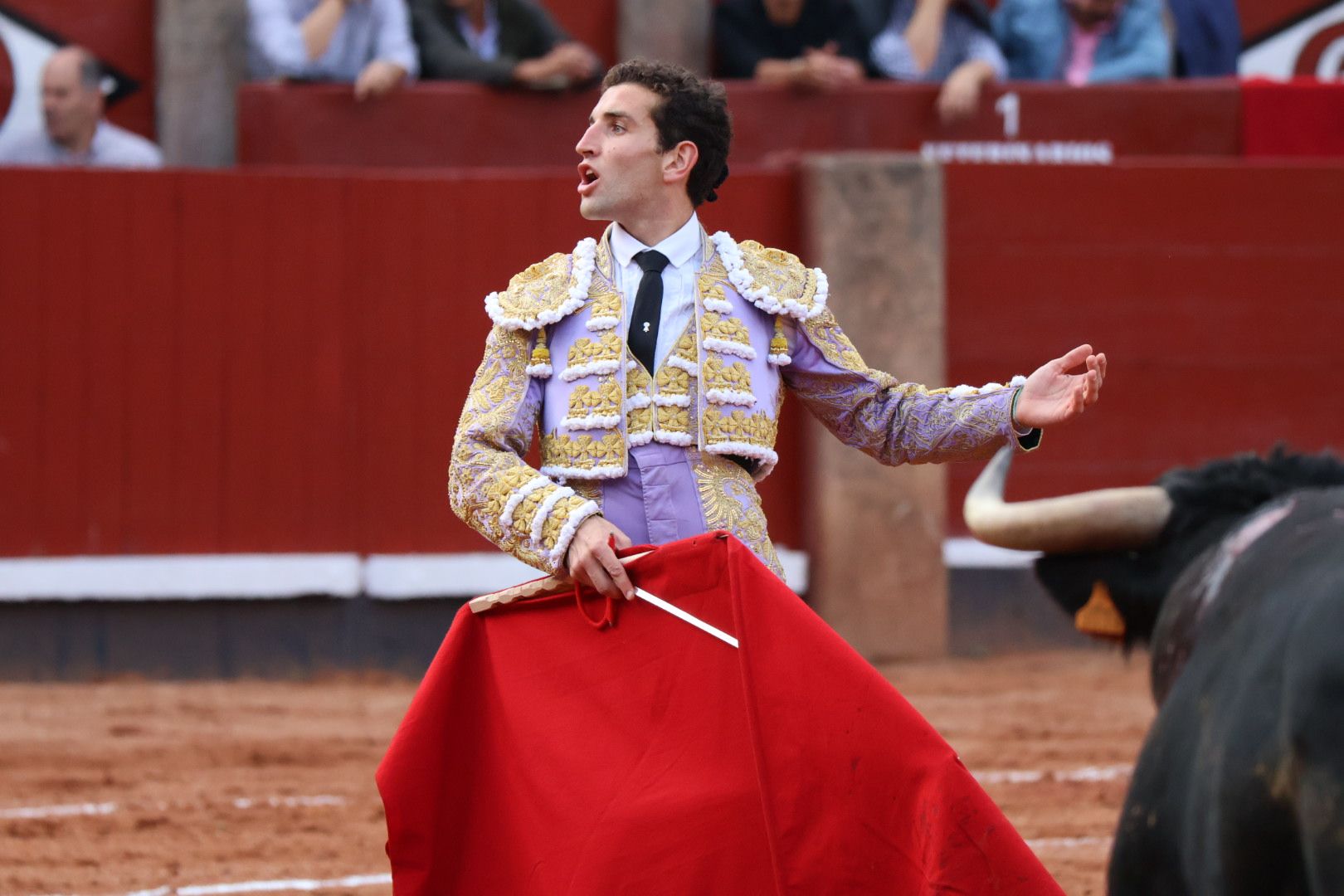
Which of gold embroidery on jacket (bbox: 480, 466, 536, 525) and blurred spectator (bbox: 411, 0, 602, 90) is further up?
blurred spectator (bbox: 411, 0, 602, 90)

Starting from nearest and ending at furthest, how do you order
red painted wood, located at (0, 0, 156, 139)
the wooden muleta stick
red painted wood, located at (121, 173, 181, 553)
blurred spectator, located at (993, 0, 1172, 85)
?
the wooden muleta stick
red painted wood, located at (121, 173, 181, 553)
blurred spectator, located at (993, 0, 1172, 85)
red painted wood, located at (0, 0, 156, 139)

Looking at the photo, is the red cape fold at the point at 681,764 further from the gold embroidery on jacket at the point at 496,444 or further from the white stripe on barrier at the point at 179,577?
the white stripe on barrier at the point at 179,577

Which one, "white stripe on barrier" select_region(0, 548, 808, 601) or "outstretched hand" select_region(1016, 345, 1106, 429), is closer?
"outstretched hand" select_region(1016, 345, 1106, 429)

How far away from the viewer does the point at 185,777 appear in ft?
15.0

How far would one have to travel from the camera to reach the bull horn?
232 cm

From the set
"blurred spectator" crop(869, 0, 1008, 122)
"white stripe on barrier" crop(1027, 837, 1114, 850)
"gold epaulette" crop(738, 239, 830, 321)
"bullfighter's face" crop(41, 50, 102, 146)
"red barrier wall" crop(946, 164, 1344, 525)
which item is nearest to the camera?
"gold epaulette" crop(738, 239, 830, 321)

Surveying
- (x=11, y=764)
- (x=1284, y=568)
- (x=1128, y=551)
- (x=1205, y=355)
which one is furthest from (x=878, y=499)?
(x=1284, y=568)

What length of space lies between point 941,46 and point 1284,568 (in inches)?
213

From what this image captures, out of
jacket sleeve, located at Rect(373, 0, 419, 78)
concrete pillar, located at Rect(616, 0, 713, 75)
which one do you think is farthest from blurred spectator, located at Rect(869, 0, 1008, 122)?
jacket sleeve, located at Rect(373, 0, 419, 78)

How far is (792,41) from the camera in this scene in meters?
6.86

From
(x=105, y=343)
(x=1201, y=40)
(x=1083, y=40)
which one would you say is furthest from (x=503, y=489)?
(x=1201, y=40)

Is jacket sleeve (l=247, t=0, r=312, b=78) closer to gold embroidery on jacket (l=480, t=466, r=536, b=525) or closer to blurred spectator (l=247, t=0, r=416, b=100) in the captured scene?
blurred spectator (l=247, t=0, r=416, b=100)

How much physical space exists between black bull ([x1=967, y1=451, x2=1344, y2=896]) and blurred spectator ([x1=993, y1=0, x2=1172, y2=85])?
496 cm

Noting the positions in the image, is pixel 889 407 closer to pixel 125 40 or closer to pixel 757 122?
pixel 757 122
